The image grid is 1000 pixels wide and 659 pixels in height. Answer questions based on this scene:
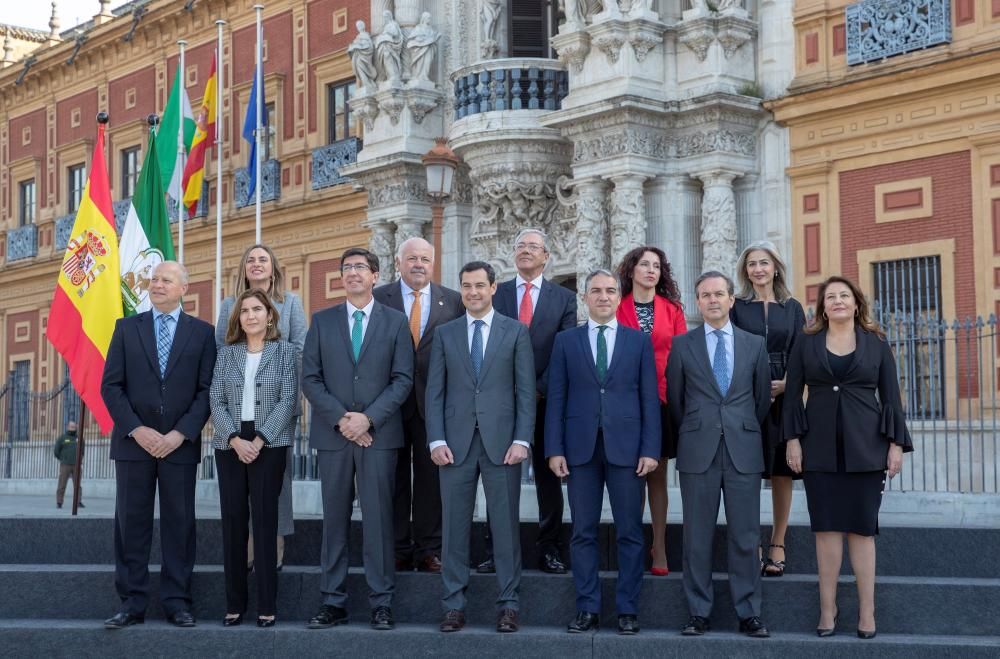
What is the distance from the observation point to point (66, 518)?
8297 millimetres

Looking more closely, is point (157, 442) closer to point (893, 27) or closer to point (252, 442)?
point (252, 442)

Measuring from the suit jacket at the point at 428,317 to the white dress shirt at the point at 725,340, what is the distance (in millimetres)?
1429

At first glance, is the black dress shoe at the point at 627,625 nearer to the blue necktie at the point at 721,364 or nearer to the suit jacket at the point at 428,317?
the blue necktie at the point at 721,364

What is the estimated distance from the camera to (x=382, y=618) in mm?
6750

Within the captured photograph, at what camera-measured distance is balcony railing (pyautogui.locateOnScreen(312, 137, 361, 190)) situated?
2006 centimetres

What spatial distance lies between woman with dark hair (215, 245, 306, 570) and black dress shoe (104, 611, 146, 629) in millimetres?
688

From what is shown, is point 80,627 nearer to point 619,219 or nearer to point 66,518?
point 66,518

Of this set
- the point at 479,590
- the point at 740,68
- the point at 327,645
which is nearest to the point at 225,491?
the point at 327,645

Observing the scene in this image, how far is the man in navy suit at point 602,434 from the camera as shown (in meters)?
6.60

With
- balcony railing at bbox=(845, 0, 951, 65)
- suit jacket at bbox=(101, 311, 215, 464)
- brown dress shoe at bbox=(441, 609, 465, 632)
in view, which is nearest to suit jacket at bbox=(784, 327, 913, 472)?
brown dress shoe at bbox=(441, 609, 465, 632)

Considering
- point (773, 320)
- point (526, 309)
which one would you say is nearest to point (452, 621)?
point (526, 309)

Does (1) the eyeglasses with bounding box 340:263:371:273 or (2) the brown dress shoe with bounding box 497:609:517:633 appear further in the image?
(1) the eyeglasses with bounding box 340:263:371:273

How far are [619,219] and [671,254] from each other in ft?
2.46

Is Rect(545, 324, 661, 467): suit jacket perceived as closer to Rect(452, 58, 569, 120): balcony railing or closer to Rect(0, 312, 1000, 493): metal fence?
Rect(0, 312, 1000, 493): metal fence
